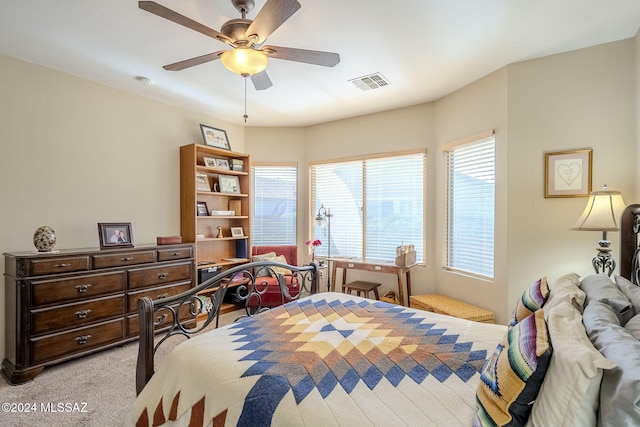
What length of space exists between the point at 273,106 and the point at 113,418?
347 centimetres

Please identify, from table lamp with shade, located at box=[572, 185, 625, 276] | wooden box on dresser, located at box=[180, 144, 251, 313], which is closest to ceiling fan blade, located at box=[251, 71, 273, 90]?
wooden box on dresser, located at box=[180, 144, 251, 313]

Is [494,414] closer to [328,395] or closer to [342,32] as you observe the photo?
[328,395]

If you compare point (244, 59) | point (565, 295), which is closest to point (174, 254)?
point (244, 59)

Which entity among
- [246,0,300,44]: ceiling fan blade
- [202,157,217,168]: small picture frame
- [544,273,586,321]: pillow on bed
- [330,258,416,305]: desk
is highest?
[246,0,300,44]: ceiling fan blade

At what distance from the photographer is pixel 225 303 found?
4406 millimetres

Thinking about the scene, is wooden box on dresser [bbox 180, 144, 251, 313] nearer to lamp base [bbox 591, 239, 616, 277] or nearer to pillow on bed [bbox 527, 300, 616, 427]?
pillow on bed [bbox 527, 300, 616, 427]

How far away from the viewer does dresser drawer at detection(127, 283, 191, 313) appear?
3108 mm

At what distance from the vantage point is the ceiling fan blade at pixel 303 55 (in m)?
1.96

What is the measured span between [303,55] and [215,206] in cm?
297

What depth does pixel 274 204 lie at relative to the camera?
4988 mm

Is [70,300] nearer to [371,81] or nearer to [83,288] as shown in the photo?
[83,288]

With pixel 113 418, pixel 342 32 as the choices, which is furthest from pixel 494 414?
pixel 342 32

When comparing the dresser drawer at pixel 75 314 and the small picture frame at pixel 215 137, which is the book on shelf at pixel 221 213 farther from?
the dresser drawer at pixel 75 314

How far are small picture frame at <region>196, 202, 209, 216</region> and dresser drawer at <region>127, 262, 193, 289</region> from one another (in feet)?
2.57
